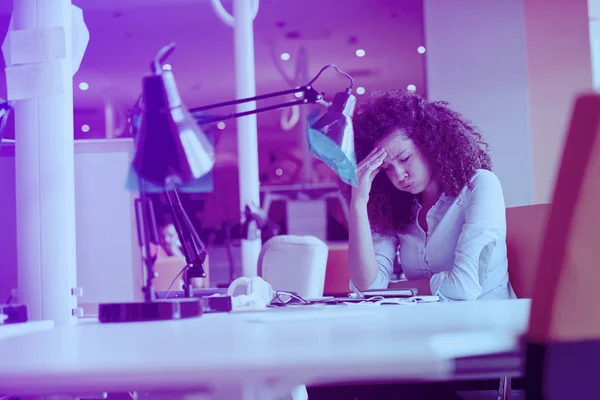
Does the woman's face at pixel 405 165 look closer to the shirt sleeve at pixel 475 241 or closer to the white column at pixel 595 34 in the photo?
the shirt sleeve at pixel 475 241

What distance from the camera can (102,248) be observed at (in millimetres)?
1668

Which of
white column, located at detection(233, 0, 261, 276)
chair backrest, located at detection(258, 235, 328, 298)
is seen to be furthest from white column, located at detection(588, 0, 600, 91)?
chair backrest, located at detection(258, 235, 328, 298)

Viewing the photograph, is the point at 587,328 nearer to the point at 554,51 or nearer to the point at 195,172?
the point at 195,172

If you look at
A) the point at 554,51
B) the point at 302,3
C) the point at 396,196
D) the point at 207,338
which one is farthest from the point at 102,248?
the point at 302,3

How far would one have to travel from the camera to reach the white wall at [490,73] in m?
5.24

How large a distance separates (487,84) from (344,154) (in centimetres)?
422

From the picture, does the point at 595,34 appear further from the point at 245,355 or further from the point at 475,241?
the point at 245,355

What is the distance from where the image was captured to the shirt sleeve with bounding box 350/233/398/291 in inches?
95.8

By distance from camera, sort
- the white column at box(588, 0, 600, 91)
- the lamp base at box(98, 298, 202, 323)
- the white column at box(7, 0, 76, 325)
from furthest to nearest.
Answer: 1. the white column at box(588, 0, 600, 91)
2. the white column at box(7, 0, 76, 325)
3. the lamp base at box(98, 298, 202, 323)

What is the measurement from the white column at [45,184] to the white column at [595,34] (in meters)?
4.72

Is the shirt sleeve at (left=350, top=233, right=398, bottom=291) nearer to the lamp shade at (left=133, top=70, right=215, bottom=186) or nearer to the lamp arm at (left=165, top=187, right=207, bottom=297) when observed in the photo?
the lamp arm at (left=165, top=187, right=207, bottom=297)

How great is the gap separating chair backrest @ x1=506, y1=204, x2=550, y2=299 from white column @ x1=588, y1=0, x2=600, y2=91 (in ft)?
11.3

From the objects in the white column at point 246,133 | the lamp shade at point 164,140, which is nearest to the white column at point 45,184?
the lamp shade at point 164,140

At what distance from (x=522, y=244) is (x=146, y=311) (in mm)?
1404
